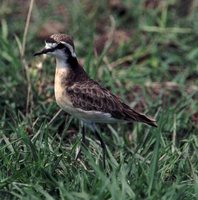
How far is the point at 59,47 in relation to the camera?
17.2 feet

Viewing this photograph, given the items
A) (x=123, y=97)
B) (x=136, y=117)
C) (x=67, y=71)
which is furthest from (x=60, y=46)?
(x=123, y=97)

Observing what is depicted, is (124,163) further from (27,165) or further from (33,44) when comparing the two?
(33,44)

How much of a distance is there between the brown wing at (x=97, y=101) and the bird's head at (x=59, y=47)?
8.8 inches

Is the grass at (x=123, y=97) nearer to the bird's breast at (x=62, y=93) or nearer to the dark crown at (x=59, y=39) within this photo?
the bird's breast at (x=62, y=93)

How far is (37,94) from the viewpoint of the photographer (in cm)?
653

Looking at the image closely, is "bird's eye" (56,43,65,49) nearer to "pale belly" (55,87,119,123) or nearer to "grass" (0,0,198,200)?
"pale belly" (55,87,119,123)

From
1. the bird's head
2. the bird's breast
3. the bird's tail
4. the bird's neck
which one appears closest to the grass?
A: the bird's tail

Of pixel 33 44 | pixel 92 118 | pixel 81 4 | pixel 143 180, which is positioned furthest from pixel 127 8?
pixel 143 180

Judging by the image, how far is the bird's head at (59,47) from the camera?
5234 mm

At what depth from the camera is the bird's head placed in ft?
17.2

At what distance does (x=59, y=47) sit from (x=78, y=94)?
1.15 feet

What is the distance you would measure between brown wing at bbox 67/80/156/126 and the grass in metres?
0.24

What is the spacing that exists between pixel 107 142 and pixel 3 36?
190 centimetres

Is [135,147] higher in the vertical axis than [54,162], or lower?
lower
